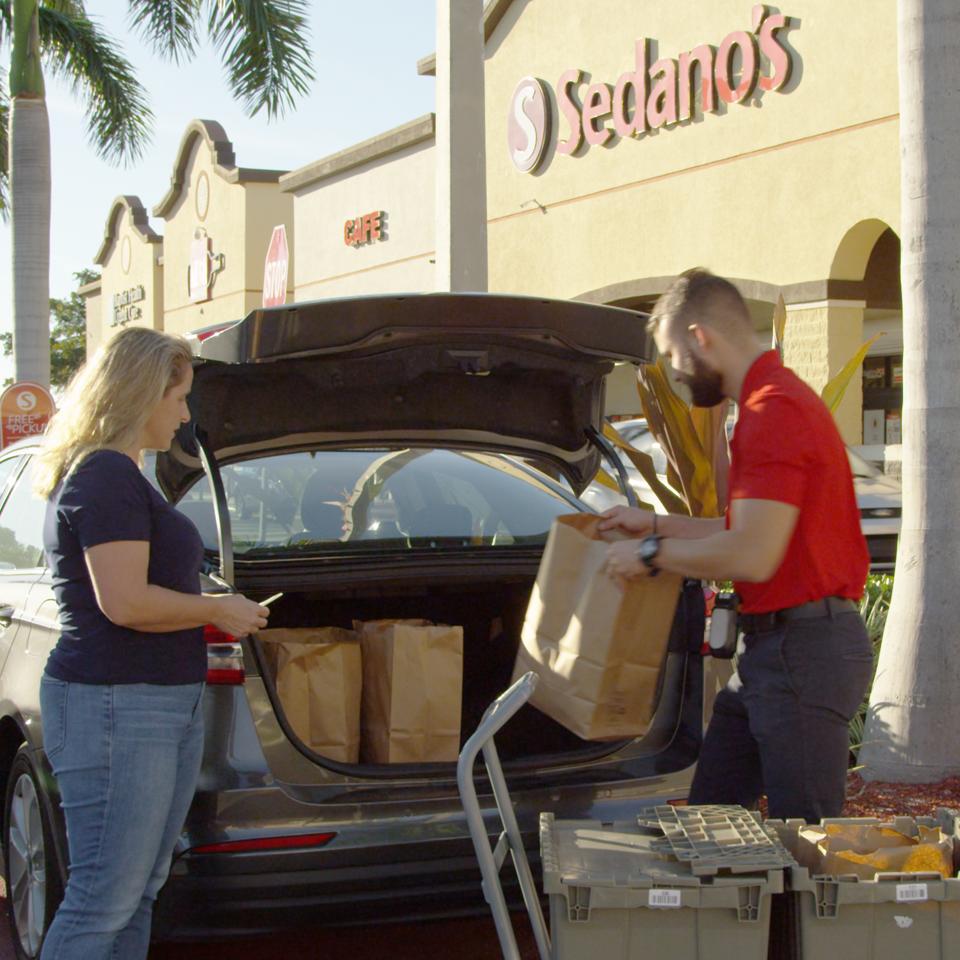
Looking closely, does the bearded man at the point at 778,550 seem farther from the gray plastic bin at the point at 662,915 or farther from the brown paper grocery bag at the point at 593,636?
the gray plastic bin at the point at 662,915

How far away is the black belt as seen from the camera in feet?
11.0

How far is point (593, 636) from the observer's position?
3.38 metres

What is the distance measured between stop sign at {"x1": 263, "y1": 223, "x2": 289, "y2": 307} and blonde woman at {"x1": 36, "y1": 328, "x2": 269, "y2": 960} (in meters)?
27.1

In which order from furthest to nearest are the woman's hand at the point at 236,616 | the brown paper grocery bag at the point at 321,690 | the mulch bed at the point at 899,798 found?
the mulch bed at the point at 899,798, the brown paper grocery bag at the point at 321,690, the woman's hand at the point at 236,616

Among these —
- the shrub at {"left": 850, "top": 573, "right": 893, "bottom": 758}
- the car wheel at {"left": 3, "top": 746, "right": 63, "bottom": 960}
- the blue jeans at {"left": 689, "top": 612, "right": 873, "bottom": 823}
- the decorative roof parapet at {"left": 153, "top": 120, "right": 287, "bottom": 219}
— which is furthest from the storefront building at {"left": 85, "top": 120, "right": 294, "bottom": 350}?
the blue jeans at {"left": 689, "top": 612, "right": 873, "bottom": 823}

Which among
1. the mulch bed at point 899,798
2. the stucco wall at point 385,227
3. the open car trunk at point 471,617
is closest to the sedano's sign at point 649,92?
the stucco wall at point 385,227

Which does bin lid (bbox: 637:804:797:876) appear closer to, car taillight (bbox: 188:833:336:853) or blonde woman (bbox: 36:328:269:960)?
car taillight (bbox: 188:833:336:853)

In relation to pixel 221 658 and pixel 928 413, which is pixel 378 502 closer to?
pixel 221 658

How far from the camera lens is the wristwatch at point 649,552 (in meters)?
3.30

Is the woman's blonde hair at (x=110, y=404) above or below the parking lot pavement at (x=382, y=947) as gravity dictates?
above

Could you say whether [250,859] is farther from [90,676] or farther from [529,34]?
[529,34]

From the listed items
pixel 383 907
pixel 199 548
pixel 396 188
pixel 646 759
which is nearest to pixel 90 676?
pixel 199 548

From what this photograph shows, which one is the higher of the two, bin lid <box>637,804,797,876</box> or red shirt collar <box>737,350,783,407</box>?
red shirt collar <box>737,350,783,407</box>

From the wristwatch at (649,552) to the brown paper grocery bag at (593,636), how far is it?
0.17 ft
